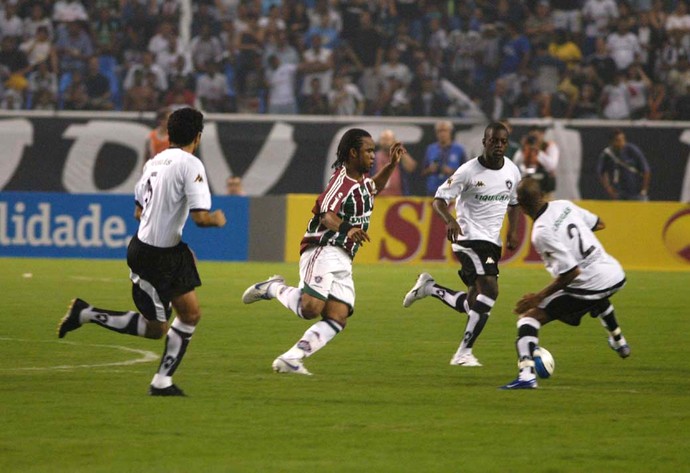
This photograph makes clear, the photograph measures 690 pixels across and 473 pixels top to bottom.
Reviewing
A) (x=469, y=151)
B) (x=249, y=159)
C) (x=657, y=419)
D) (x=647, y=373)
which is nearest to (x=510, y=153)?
(x=469, y=151)

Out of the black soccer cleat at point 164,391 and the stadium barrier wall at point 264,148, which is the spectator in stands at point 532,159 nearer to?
the stadium barrier wall at point 264,148

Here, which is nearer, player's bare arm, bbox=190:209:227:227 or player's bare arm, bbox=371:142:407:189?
player's bare arm, bbox=190:209:227:227

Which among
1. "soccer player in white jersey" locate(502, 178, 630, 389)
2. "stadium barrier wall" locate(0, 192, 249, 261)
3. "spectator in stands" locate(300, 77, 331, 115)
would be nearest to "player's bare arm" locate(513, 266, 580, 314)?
"soccer player in white jersey" locate(502, 178, 630, 389)

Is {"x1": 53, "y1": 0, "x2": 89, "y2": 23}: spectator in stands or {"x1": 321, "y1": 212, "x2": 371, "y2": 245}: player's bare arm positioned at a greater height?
{"x1": 53, "y1": 0, "x2": 89, "y2": 23}: spectator in stands

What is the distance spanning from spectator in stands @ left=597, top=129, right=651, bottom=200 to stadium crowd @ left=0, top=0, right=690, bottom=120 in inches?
53.5

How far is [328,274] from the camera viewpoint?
10062mm

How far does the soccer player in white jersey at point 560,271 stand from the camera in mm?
9312

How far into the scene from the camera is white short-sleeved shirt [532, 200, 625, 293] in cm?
937

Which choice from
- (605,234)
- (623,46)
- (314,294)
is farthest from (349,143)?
(623,46)

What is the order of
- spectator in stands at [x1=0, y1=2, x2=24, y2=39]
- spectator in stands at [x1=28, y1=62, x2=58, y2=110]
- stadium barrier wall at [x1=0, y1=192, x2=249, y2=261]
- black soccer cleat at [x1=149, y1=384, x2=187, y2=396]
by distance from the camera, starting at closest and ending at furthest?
black soccer cleat at [x1=149, y1=384, x2=187, y2=396] → stadium barrier wall at [x1=0, y1=192, x2=249, y2=261] → spectator in stands at [x1=28, y1=62, x2=58, y2=110] → spectator in stands at [x1=0, y1=2, x2=24, y2=39]

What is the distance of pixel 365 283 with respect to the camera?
63.2ft

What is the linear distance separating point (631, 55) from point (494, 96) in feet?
9.45

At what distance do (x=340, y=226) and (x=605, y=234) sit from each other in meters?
13.9

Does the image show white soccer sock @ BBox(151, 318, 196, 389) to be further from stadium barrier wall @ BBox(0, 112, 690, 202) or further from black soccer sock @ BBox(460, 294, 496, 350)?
stadium barrier wall @ BBox(0, 112, 690, 202)
